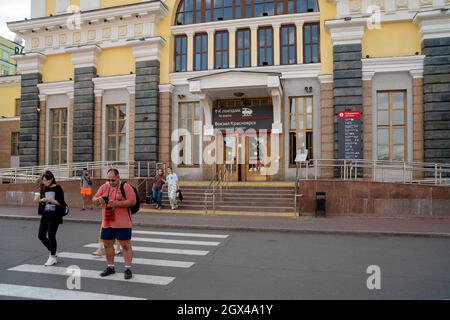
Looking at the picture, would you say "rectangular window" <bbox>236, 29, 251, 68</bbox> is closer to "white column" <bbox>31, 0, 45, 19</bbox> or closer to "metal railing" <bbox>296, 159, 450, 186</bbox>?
"metal railing" <bbox>296, 159, 450, 186</bbox>

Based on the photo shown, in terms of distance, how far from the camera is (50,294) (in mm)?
5391

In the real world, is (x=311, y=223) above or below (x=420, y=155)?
below

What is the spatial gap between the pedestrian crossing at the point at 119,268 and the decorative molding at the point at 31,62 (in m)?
17.5

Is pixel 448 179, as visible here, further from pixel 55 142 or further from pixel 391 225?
pixel 55 142

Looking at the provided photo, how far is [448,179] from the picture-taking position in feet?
50.7

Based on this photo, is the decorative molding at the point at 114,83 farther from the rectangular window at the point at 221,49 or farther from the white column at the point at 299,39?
the white column at the point at 299,39

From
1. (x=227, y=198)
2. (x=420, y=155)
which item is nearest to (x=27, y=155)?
(x=227, y=198)

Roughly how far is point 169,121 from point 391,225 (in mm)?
12771

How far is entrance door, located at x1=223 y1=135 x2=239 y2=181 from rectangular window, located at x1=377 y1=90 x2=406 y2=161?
722 centimetres

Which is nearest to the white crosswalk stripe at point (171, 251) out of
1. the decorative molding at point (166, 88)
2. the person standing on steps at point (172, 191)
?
the person standing on steps at point (172, 191)

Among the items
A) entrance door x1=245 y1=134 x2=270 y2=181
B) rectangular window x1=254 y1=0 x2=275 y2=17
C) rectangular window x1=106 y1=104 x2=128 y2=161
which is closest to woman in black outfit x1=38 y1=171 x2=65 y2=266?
entrance door x1=245 y1=134 x2=270 y2=181

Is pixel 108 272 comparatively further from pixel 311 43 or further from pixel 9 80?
pixel 9 80

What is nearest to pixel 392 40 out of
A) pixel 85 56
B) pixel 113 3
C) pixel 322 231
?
pixel 322 231

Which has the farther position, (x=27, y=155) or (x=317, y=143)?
(x=27, y=155)
